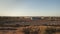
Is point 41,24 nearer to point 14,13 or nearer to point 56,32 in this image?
point 56,32

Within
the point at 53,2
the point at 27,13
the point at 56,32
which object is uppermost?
the point at 53,2

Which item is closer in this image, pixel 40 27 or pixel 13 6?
pixel 40 27

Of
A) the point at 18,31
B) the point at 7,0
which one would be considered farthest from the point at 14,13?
the point at 18,31

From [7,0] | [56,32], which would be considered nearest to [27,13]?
[7,0]

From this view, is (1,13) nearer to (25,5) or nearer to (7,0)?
(7,0)

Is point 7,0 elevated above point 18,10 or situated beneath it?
elevated above

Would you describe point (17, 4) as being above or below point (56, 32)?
above
